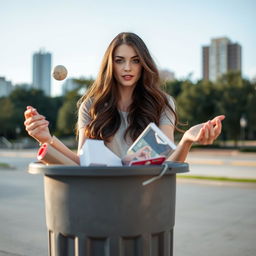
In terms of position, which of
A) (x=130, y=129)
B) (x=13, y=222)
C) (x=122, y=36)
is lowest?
(x=13, y=222)

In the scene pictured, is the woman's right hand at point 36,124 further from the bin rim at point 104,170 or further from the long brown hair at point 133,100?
the long brown hair at point 133,100

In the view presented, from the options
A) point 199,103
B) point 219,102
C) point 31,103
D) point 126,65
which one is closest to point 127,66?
point 126,65

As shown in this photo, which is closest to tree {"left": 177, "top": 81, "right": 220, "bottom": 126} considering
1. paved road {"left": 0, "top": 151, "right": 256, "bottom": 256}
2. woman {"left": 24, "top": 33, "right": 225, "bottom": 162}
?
paved road {"left": 0, "top": 151, "right": 256, "bottom": 256}

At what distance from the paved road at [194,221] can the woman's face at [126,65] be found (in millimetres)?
2582

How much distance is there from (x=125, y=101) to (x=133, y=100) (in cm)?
5

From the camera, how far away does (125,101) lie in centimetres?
244

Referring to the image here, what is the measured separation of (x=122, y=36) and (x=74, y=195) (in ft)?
3.55

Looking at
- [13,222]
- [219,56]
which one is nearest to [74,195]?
[13,222]

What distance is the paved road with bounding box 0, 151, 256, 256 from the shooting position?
443 cm

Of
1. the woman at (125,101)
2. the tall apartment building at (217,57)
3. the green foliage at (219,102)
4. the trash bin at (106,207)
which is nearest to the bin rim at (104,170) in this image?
the trash bin at (106,207)

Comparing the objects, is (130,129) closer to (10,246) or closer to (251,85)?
(10,246)

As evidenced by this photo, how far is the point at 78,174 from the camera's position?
5.30ft

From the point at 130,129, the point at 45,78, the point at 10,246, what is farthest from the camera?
the point at 10,246

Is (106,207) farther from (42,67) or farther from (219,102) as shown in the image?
(219,102)
